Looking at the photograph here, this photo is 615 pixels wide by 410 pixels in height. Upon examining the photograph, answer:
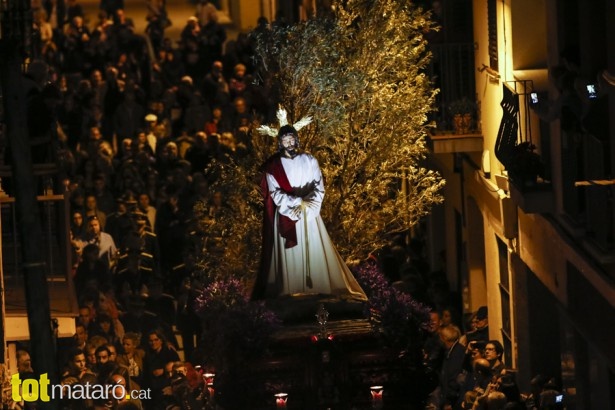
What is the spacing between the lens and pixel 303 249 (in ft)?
83.1

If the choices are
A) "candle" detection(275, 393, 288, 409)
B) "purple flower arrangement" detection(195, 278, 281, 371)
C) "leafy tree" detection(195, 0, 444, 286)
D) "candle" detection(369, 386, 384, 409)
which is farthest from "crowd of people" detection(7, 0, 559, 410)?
"candle" detection(275, 393, 288, 409)

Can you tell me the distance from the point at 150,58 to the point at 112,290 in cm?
1464

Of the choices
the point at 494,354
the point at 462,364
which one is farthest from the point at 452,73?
the point at 494,354

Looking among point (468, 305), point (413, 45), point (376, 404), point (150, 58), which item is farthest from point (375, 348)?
point (150, 58)

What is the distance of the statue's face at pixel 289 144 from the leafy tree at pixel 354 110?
11.9 feet

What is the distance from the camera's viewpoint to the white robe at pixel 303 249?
25250 millimetres

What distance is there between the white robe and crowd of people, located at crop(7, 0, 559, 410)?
4.66ft

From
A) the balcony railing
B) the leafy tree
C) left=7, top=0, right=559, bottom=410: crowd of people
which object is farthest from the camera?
the balcony railing

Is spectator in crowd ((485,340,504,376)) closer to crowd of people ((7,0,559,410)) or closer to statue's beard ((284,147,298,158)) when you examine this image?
crowd of people ((7,0,559,410))

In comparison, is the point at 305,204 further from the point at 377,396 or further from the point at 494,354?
the point at 494,354

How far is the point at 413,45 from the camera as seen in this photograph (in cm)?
3119

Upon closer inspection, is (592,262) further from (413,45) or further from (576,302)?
(413,45)

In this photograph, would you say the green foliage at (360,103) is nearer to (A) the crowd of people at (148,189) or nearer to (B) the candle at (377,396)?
(A) the crowd of people at (148,189)

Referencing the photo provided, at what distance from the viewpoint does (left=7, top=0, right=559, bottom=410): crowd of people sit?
2770cm
